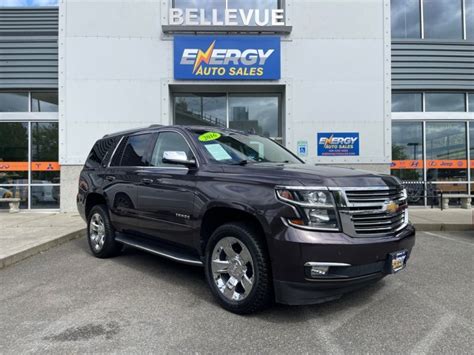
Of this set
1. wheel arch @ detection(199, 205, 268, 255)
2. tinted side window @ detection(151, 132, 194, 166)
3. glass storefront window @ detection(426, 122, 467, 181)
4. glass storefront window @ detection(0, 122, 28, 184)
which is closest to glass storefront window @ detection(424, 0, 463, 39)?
glass storefront window @ detection(426, 122, 467, 181)

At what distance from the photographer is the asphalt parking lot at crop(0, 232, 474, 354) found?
10.1 feet

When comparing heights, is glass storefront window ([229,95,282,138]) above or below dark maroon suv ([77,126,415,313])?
above

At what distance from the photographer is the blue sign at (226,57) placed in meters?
10.9

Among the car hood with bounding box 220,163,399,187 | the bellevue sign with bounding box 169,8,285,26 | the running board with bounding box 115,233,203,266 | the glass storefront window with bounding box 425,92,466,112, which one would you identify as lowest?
the running board with bounding box 115,233,203,266

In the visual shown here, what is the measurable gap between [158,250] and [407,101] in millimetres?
11042

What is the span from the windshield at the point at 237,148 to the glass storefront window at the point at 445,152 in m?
9.41

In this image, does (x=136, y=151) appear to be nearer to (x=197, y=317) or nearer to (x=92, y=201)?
(x=92, y=201)

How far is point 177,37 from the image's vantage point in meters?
10.9

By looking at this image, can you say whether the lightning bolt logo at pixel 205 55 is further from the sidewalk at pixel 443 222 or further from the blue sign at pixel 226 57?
the sidewalk at pixel 443 222

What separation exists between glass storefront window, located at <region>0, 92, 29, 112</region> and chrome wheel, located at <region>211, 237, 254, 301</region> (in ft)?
35.8

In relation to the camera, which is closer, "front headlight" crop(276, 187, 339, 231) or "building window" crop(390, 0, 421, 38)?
"front headlight" crop(276, 187, 339, 231)

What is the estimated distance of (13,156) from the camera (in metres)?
11.8

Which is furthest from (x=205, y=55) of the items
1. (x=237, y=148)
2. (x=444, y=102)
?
(x=444, y=102)

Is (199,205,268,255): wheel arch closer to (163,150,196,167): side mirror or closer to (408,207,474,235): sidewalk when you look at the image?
(163,150,196,167): side mirror
